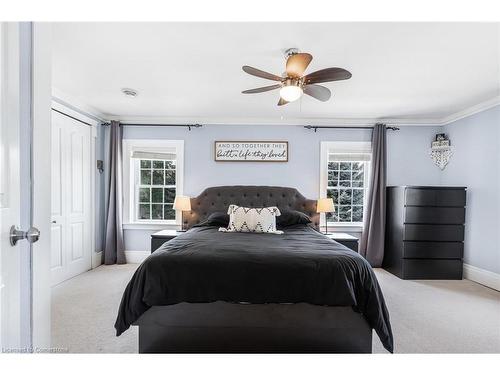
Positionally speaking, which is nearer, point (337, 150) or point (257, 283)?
point (257, 283)

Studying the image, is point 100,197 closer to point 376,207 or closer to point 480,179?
point 376,207

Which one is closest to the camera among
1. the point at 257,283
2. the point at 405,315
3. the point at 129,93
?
the point at 257,283

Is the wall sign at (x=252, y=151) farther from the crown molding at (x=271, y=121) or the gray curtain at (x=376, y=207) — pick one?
the gray curtain at (x=376, y=207)

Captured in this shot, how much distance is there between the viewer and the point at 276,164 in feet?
14.6

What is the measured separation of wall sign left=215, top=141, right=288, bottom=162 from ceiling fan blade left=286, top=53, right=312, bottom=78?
2286mm

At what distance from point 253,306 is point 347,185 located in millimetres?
3177

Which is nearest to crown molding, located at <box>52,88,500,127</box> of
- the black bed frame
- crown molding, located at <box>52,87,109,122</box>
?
crown molding, located at <box>52,87,109,122</box>

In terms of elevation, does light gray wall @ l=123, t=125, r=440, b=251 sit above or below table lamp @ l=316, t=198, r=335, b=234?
above

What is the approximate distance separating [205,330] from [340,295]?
3.25 ft

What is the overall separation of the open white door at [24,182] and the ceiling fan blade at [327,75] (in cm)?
170

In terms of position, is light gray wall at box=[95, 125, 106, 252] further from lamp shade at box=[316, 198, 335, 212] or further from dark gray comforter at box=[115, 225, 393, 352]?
lamp shade at box=[316, 198, 335, 212]

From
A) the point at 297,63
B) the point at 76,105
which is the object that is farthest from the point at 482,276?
the point at 76,105

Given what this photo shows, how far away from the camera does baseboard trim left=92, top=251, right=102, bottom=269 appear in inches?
164
